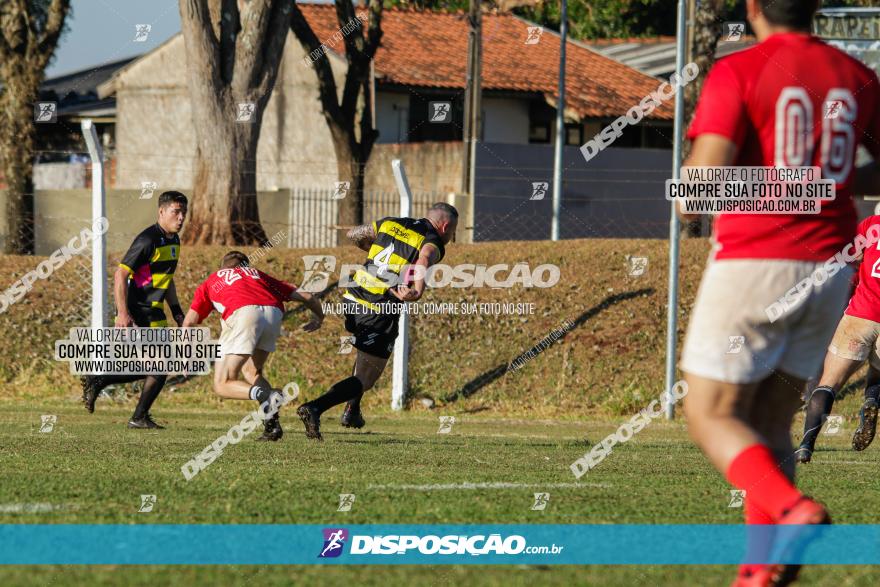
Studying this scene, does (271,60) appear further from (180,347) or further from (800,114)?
(800,114)

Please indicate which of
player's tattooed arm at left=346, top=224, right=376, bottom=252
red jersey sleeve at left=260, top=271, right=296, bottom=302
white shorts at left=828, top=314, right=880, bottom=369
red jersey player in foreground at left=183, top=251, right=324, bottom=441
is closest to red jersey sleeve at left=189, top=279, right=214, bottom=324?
red jersey player in foreground at left=183, top=251, right=324, bottom=441

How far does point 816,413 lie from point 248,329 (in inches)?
177

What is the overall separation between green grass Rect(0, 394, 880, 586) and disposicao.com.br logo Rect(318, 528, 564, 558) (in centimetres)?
32

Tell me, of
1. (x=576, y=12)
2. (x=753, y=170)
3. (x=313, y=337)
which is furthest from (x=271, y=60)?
(x=576, y=12)

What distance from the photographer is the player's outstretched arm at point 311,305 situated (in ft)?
36.7

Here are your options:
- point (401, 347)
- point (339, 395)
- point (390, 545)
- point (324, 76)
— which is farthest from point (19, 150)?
point (390, 545)

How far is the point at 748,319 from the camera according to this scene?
4141 millimetres

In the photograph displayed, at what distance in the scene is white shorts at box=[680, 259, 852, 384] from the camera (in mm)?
4148

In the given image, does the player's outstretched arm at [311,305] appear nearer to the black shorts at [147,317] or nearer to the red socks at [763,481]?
the black shorts at [147,317]

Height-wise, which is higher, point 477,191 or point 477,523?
point 477,191

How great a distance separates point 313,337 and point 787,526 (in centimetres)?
1447

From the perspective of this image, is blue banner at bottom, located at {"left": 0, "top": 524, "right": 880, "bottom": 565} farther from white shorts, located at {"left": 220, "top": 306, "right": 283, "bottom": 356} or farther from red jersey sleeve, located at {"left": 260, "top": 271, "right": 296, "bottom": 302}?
red jersey sleeve, located at {"left": 260, "top": 271, "right": 296, "bottom": 302}

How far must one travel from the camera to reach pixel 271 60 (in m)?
20.6

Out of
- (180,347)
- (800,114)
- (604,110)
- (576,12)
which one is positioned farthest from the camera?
(576,12)
